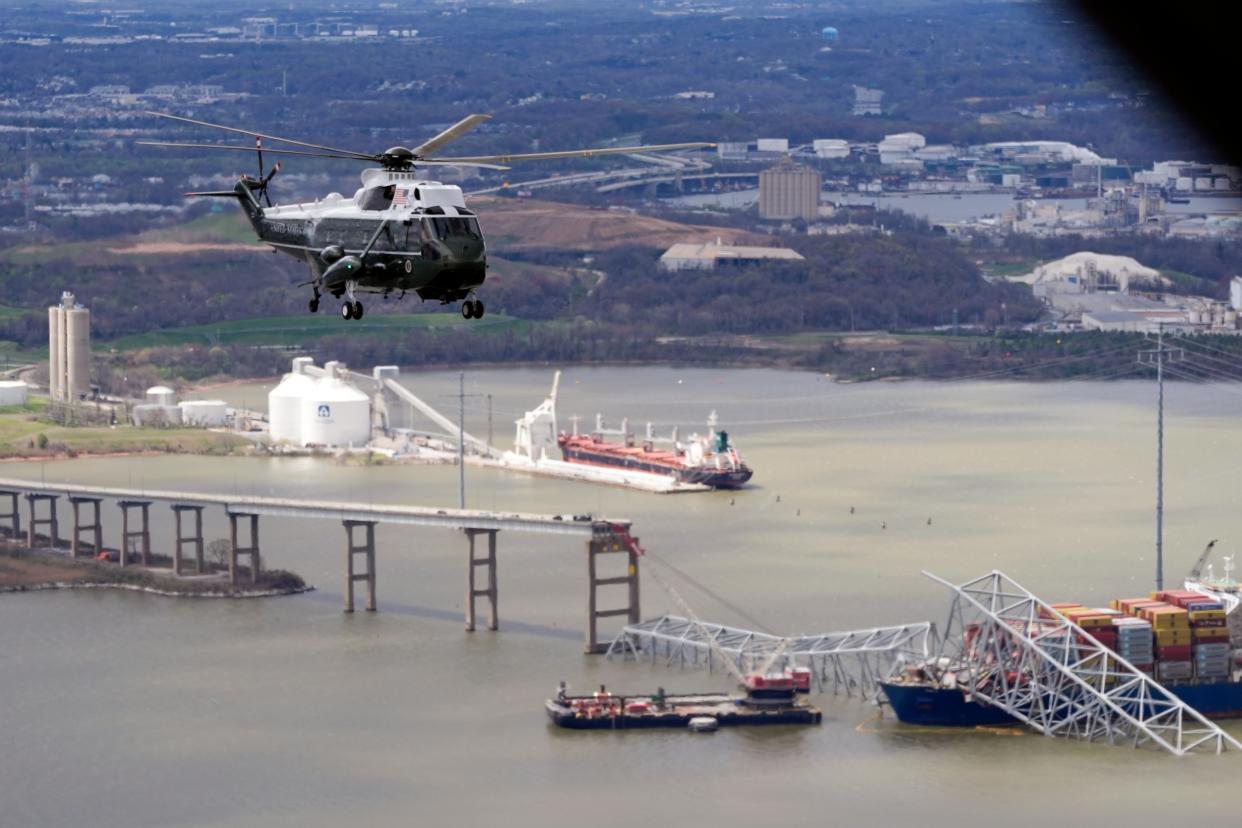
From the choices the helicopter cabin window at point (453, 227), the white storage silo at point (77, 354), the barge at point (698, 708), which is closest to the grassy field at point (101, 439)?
the white storage silo at point (77, 354)

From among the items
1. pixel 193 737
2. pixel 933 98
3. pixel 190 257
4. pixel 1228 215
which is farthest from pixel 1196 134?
pixel 933 98

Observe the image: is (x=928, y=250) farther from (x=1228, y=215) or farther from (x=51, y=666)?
(x=1228, y=215)

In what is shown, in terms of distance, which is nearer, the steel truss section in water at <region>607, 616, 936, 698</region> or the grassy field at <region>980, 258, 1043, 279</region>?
the steel truss section in water at <region>607, 616, 936, 698</region>

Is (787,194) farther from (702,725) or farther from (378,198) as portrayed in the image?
(378,198)

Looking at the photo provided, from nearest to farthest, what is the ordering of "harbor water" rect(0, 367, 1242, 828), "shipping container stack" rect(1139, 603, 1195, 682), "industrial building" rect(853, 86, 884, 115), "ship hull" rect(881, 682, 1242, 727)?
1. "harbor water" rect(0, 367, 1242, 828)
2. "ship hull" rect(881, 682, 1242, 727)
3. "shipping container stack" rect(1139, 603, 1195, 682)
4. "industrial building" rect(853, 86, 884, 115)

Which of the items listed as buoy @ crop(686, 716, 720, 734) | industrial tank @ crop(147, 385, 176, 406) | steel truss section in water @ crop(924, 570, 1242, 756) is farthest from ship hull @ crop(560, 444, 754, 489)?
buoy @ crop(686, 716, 720, 734)

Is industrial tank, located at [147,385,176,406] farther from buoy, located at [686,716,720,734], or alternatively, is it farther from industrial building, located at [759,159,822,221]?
industrial building, located at [759,159,822,221]

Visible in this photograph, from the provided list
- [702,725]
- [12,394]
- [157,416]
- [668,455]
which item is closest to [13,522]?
[668,455]
